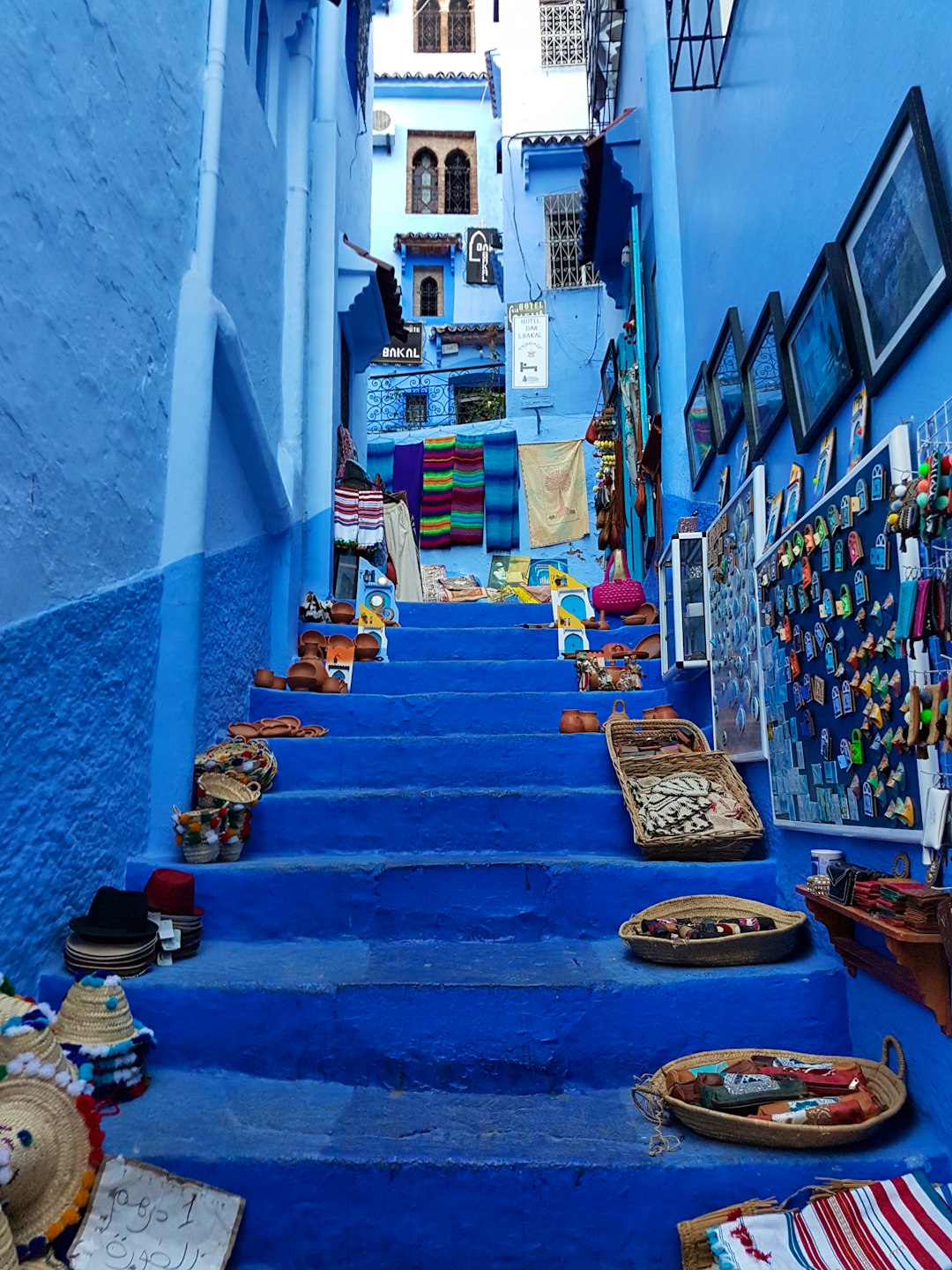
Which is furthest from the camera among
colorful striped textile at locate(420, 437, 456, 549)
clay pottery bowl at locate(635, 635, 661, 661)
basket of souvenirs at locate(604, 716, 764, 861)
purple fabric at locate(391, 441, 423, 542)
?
purple fabric at locate(391, 441, 423, 542)

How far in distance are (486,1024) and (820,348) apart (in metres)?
2.07

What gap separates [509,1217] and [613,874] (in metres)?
1.17

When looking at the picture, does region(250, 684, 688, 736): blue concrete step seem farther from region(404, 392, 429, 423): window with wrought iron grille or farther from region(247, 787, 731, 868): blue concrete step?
region(404, 392, 429, 423): window with wrought iron grille

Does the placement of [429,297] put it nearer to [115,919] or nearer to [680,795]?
[680,795]

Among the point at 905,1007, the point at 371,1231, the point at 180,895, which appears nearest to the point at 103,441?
the point at 180,895

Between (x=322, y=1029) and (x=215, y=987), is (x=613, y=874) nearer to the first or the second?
(x=322, y=1029)

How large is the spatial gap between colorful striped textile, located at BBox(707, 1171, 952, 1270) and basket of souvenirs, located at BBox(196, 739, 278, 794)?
2.31 meters

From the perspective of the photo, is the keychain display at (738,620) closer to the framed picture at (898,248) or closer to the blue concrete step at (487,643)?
the framed picture at (898,248)

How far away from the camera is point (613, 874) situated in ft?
9.94

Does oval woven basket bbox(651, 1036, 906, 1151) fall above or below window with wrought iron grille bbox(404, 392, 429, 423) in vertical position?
below

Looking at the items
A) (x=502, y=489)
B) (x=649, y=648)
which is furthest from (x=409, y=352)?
(x=649, y=648)

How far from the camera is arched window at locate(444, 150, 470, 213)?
20.6 metres

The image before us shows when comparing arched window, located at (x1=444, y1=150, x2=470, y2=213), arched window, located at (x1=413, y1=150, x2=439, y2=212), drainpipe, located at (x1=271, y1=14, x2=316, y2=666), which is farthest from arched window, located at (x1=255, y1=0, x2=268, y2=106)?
arched window, located at (x1=444, y1=150, x2=470, y2=213)

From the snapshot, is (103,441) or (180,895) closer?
(180,895)
